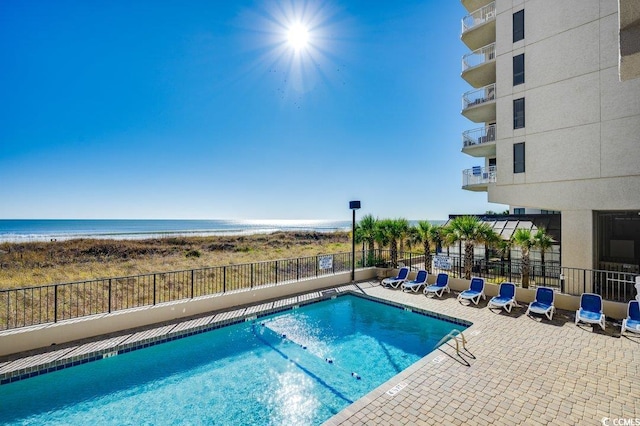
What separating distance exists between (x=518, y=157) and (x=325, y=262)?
1064 centimetres

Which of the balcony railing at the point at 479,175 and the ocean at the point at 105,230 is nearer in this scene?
the balcony railing at the point at 479,175

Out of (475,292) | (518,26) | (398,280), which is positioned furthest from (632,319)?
(518,26)

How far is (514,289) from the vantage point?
10.4 m

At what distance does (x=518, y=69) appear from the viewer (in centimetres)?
1369

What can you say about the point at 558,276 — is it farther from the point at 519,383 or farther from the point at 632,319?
the point at 519,383

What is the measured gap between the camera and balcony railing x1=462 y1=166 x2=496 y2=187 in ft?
49.2

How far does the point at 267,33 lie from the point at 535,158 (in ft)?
46.3

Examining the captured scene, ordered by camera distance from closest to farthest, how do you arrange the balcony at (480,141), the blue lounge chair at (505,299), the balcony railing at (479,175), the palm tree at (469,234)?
the blue lounge chair at (505,299) < the palm tree at (469,234) < the balcony railing at (479,175) < the balcony at (480,141)

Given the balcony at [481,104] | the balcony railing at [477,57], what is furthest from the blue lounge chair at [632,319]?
the balcony railing at [477,57]

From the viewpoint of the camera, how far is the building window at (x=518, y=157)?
13352mm

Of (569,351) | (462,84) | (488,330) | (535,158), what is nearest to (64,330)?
(488,330)

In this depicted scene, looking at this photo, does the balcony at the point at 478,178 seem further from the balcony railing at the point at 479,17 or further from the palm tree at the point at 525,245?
the balcony railing at the point at 479,17

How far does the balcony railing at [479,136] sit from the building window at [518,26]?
414cm

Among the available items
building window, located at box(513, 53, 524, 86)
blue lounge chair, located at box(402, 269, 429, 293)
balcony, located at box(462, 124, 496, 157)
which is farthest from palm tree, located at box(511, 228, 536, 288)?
building window, located at box(513, 53, 524, 86)
